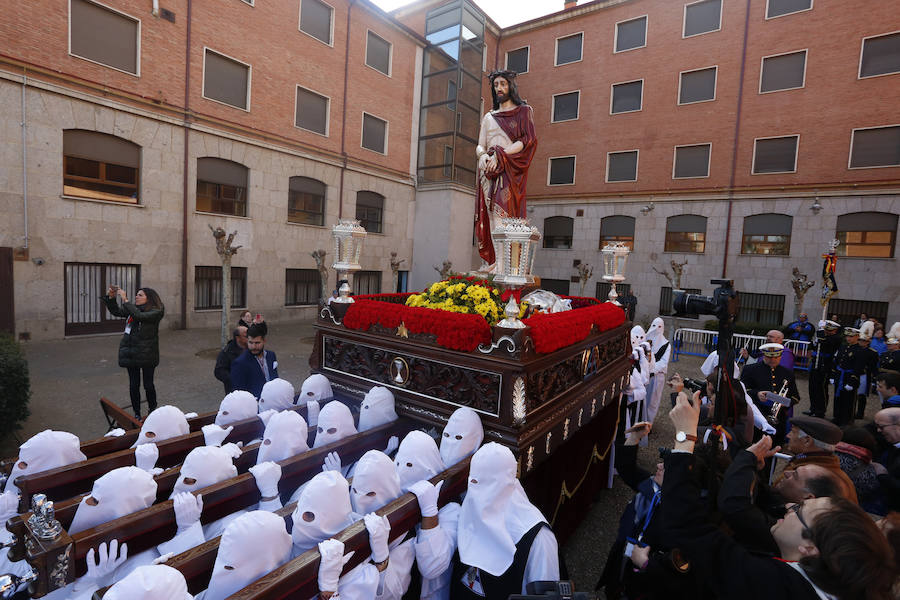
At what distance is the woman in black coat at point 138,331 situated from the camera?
19.4ft

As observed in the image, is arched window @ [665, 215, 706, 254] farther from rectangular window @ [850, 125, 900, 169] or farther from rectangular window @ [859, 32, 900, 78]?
rectangular window @ [859, 32, 900, 78]

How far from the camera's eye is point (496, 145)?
20.0 ft

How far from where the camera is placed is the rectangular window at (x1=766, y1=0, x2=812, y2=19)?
15.8m

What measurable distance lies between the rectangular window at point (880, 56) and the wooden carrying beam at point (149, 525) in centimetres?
2154

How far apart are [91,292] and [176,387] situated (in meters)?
6.12

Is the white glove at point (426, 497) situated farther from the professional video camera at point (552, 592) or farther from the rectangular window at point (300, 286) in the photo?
the rectangular window at point (300, 286)

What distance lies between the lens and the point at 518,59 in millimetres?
22438

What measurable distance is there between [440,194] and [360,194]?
3817 millimetres

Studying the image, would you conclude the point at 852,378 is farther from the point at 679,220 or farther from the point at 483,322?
the point at 679,220

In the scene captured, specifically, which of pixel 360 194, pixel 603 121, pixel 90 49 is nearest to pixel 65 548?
pixel 90 49

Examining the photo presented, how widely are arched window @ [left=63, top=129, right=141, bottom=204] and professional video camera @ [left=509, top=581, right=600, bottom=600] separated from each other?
14.2m

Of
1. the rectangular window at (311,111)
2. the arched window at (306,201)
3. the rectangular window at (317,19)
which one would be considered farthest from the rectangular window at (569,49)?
the arched window at (306,201)

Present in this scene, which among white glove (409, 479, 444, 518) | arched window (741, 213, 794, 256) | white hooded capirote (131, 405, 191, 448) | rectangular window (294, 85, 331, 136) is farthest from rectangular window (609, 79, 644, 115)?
white hooded capirote (131, 405, 191, 448)

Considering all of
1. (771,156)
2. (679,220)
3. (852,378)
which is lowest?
(852,378)
